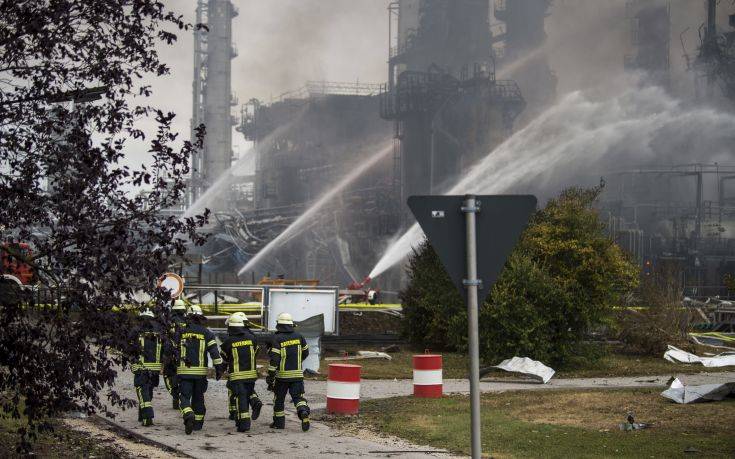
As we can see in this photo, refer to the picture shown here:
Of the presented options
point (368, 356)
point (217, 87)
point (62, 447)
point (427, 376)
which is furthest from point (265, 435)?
point (217, 87)

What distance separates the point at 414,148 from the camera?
76000mm

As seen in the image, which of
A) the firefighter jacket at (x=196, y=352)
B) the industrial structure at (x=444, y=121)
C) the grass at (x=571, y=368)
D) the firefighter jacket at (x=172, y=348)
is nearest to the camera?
the firefighter jacket at (x=172, y=348)

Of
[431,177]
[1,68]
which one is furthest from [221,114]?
[1,68]

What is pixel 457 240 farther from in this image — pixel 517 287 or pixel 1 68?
pixel 517 287

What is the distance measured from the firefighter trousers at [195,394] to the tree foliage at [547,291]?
383 inches

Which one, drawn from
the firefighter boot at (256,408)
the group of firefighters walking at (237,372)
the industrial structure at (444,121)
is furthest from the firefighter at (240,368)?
the industrial structure at (444,121)

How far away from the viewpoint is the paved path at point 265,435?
11391mm

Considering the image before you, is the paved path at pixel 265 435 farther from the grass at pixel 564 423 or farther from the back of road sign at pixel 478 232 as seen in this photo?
the back of road sign at pixel 478 232

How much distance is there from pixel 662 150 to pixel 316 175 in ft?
101

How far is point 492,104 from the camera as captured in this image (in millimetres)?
74938

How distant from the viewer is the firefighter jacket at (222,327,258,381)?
1331 centimetres

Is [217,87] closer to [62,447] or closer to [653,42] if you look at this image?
[653,42]

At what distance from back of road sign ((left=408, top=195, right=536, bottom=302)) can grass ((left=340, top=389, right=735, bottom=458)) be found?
534cm

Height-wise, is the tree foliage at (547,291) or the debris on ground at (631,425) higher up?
the tree foliage at (547,291)
